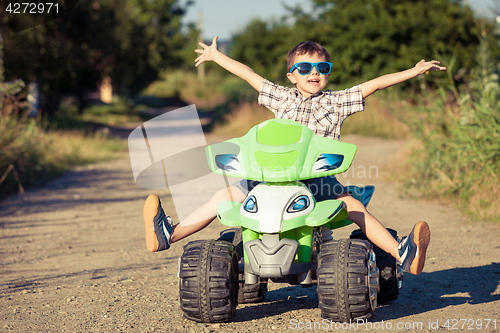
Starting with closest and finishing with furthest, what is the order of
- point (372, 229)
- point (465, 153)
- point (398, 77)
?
point (372, 229), point (398, 77), point (465, 153)

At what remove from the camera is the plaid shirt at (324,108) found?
3635 mm

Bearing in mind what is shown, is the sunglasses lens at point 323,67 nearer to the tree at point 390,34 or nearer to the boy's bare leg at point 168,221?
the boy's bare leg at point 168,221

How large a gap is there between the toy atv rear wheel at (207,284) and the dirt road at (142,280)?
0.51 feet

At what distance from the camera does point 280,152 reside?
3.02 meters

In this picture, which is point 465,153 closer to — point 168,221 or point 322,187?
point 322,187

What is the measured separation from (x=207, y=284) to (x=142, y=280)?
138cm

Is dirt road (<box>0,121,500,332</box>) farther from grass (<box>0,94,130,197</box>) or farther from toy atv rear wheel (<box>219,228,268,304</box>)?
grass (<box>0,94,130,197</box>)

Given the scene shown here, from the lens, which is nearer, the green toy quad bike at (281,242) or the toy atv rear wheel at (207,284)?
the green toy quad bike at (281,242)

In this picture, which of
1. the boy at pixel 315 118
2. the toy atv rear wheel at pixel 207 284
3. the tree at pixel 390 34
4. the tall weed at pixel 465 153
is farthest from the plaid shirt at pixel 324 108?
the tree at pixel 390 34

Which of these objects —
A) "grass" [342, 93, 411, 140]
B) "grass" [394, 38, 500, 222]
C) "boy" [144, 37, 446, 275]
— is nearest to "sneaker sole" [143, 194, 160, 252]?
"boy" [144, 37, 446, 275]

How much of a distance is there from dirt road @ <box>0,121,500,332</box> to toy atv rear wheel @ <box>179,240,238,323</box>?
6.1 inches

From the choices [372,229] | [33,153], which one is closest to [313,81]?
[372,229]

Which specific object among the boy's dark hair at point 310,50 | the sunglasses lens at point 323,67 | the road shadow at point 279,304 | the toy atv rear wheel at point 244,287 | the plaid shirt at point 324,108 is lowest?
the road shadow at point 279,304

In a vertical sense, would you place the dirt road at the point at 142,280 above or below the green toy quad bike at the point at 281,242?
below
